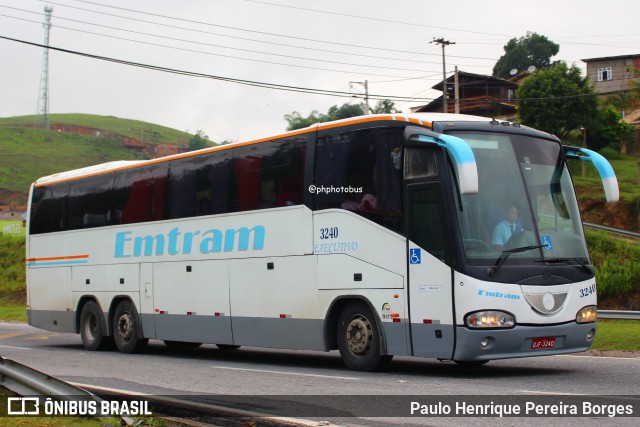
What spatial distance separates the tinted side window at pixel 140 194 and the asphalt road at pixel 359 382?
299 centimetres

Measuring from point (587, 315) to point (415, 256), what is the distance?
2.52 metres

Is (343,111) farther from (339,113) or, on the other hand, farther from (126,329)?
(126,329)

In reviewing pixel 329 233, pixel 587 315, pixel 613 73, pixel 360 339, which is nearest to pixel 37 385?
pixel 360 339

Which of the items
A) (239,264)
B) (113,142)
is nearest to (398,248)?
(239,264)

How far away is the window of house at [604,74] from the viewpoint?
96.5 metres

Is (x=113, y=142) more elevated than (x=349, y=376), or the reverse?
(x=113, y=142)

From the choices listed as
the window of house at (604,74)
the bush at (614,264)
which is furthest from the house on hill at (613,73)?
the bush at (614,264)

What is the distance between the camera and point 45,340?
2630cm

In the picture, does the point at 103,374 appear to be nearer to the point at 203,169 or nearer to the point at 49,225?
the point at 203,169

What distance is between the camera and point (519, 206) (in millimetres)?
12523

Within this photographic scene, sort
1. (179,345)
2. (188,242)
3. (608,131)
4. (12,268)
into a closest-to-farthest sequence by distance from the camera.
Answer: (188,242), (179,345), (12,268), (608,131)

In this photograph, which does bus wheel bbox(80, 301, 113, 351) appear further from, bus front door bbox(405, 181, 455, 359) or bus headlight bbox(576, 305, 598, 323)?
bus headlight bbox(576, 305, 598, 323)

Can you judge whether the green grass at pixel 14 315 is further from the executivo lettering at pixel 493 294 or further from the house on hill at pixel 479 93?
the house on hill at pixel 479 93

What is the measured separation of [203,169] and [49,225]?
22.7 ft
